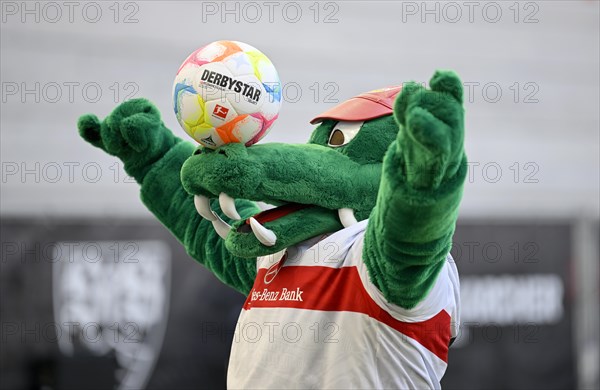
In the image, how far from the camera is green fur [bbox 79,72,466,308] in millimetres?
1269

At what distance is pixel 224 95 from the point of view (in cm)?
156

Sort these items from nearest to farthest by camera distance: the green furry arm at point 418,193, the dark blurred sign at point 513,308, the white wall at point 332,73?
the green furry arm at point 418,193
the dark blurred sign at point 513,308
the white wall at point 332,73

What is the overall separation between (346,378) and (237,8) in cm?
318

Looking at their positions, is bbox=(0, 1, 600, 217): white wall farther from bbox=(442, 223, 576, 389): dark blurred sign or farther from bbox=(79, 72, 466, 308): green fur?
bbox=(79, 72, 466, 308): green fur

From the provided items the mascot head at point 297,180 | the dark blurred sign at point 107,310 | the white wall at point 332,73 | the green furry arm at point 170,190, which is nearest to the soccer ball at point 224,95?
the mascot head at point 297,180

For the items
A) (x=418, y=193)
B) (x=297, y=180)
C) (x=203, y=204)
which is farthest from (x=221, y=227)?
(x=418, y=193)

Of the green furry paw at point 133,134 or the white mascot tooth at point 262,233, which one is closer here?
the white mascot tooth at point 262,233

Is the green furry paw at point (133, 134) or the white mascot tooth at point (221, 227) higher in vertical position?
the green furry paw at point (133, 134)

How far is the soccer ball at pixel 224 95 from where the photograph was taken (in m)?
1.57

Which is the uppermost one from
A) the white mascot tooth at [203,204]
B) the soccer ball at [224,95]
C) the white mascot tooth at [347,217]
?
the soccer ball at [224,95]

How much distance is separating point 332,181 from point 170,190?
565mm

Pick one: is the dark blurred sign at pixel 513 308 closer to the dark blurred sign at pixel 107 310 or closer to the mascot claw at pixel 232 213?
the dark blurred sign at pixel 107 310

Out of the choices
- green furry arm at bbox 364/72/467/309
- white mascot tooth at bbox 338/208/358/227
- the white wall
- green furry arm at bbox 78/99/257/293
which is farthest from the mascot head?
the white wall

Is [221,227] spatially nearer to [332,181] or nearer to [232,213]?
[232,213]
